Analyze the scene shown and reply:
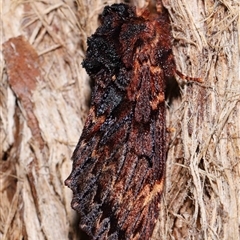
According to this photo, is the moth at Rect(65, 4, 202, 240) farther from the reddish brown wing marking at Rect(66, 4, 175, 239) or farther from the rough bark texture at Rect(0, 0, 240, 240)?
the rough bark texture at Rect(0, 0, 240, 240)

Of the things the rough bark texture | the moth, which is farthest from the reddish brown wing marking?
the rough bark texture

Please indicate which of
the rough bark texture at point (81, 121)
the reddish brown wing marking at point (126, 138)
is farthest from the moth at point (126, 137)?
the rough bark texture at point (81, 121)

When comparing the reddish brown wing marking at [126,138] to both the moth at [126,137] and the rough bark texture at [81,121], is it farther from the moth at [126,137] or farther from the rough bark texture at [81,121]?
the rough bark texture at [81,121]

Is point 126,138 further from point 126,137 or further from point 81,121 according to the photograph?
point 81,121

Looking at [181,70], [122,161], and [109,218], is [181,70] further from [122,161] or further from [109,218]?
[109,218]

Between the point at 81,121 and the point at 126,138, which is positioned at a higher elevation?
the point at 81,121

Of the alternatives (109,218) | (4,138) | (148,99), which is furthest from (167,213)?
(4,138)

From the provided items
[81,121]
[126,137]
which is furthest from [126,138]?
[81,121]
